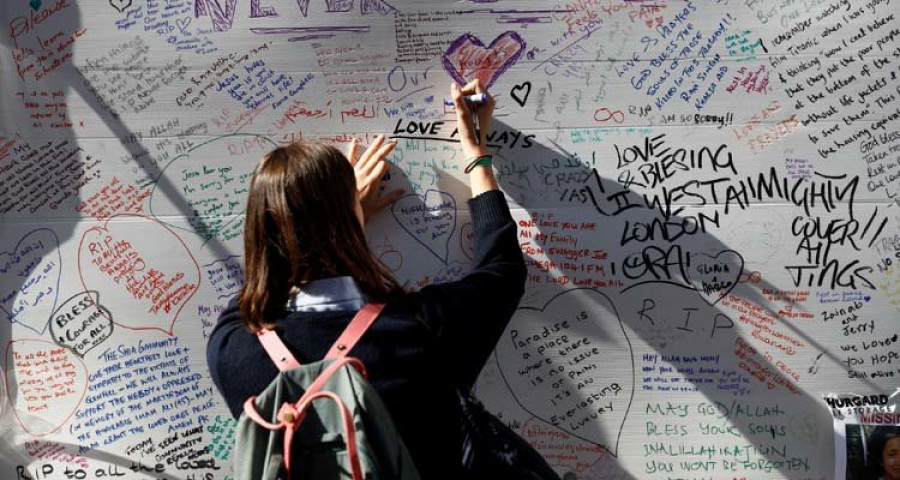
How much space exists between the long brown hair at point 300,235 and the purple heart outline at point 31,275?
111 centimetres

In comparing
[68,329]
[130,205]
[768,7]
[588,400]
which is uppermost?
[768,7]

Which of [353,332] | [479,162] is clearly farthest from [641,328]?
[353,332]

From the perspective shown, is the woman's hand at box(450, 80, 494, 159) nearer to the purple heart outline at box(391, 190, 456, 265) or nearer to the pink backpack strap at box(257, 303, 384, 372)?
the purple heart outline at box(391, 190, 456, 265)

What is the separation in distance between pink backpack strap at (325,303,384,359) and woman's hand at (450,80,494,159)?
84 cm

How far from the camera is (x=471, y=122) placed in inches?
101

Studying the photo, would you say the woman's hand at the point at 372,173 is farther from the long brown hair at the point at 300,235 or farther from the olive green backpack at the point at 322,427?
the olive green backpack at the point at 322,427

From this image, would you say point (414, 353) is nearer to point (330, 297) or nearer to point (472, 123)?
point (330, 297)

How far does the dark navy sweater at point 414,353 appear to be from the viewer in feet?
5.97

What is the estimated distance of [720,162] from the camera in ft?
8.82

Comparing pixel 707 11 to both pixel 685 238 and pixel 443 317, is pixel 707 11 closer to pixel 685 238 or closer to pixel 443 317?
pixel 685 238

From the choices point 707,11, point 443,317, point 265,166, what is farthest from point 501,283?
point 707,11

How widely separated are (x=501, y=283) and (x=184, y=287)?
3.88 ft

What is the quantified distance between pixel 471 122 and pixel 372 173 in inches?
13.6

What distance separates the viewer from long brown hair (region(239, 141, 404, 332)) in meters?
1.86
